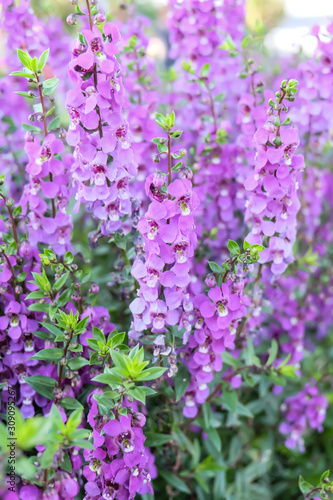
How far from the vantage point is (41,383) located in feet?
4.01

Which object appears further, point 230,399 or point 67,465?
point 230,399

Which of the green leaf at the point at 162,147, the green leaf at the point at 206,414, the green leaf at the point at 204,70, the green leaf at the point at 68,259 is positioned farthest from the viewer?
the green leaf at the point at 204,70

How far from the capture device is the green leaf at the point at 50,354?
117 centimetres

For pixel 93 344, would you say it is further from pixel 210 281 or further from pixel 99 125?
pixel 99 125

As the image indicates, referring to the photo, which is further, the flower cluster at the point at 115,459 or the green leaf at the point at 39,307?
the green leaf at the point at 39,307

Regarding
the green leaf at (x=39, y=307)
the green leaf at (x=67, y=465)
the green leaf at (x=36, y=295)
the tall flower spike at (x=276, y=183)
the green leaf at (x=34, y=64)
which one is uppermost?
the green leaf at (x=34, y=64)

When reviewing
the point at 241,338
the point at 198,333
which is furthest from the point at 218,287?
the point at 241,338

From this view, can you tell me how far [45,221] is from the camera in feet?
4.38

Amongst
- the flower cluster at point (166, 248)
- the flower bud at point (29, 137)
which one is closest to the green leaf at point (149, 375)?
the flower cluster at point (166, 248)

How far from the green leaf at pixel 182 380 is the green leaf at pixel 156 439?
153mm

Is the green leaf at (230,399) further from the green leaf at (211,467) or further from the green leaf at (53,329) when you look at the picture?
the green leaf at (53,329)

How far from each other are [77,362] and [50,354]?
0.07 meters

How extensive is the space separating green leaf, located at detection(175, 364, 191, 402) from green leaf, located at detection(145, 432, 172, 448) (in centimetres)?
15

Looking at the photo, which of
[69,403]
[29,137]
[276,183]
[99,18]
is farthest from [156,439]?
[99,18]
